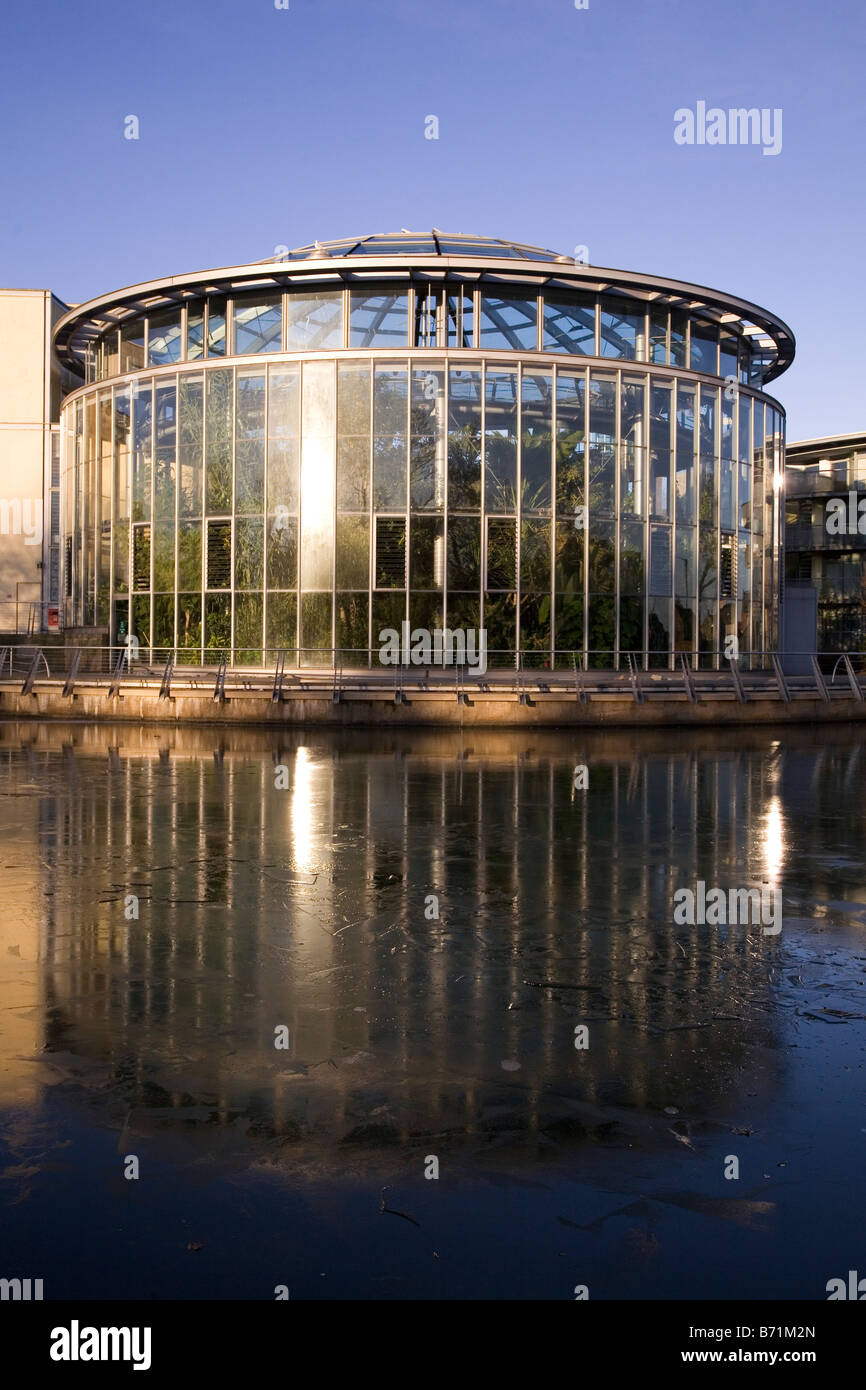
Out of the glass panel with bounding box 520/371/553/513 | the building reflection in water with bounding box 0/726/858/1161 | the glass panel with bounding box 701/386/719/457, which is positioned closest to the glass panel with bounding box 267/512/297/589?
the glass panel with bounding box 520/371/553/513

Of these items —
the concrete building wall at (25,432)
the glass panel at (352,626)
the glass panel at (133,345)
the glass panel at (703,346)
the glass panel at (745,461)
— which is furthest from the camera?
the concrete building wall at (25,432)

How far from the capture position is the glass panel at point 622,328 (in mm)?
39125

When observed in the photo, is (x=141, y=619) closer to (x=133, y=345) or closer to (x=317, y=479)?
(x=317, y=479)

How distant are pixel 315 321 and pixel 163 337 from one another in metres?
6.20

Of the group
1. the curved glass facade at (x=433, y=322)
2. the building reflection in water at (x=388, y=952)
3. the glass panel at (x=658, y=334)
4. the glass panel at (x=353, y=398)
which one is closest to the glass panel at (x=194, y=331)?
the curved glass facade at (x=433, y=322)

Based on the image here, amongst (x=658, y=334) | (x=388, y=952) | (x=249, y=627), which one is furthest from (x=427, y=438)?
(x=388, y=952)

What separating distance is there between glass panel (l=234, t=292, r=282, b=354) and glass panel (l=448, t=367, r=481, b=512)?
6.00 meters

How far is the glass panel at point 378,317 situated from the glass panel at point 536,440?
4211 millimetres

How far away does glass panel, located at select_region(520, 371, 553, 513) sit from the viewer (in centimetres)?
3728

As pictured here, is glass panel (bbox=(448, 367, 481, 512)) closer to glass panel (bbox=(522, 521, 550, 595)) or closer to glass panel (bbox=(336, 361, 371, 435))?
glass panel (bbox=(522, 521, 550, 595))

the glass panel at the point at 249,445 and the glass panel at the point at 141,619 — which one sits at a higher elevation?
the glass panel at the point at 249,445

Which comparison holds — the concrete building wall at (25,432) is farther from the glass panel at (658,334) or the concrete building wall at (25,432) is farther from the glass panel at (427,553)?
the glass panel at (658,334)

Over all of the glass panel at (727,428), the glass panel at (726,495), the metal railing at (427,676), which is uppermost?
the glass panel at (727,428)
